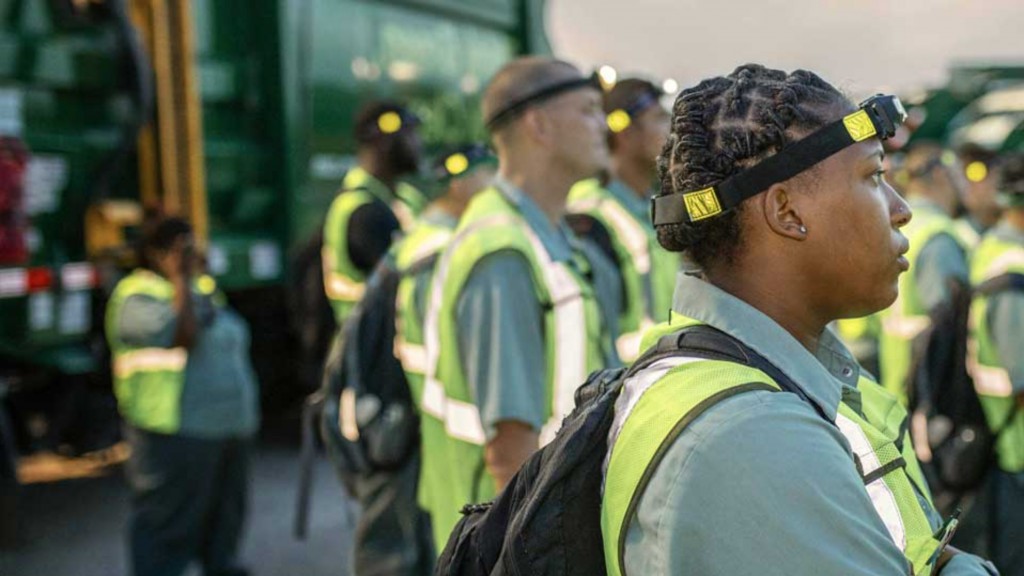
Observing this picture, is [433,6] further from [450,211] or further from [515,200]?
[515,200]

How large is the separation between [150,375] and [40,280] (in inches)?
35.1

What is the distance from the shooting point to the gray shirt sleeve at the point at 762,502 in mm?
1186

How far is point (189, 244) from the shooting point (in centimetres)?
468

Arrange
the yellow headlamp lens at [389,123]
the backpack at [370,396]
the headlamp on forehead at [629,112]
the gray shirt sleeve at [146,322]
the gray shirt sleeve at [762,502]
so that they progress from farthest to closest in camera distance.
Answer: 1. the yellow headlamp lens at [389,123]
2. the gray shirt sleeve at [146,322]
3. the headlamp on forehead at [629,112]
4. the backpack at [370,396]
5. the gray shirt sleeve at [762,502]

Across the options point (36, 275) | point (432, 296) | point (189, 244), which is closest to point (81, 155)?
point (36, 275)

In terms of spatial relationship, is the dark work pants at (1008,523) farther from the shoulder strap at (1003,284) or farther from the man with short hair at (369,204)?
the man with short hair at (369,204)

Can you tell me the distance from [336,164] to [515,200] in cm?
401

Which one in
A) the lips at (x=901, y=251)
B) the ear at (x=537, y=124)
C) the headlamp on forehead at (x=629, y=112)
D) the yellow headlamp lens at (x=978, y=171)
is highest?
the headlamp on forehead at (x=629, y=112)

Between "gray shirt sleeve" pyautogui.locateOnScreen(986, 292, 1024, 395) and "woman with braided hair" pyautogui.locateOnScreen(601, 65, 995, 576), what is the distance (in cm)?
233

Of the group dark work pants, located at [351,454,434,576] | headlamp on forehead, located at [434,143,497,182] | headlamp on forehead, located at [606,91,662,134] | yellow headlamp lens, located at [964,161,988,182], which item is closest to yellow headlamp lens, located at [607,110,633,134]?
headlamp on forehead, located at [606,91,662,134]

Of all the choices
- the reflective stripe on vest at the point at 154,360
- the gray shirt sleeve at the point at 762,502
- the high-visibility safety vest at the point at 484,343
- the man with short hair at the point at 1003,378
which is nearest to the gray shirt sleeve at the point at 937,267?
the man with short hair at the point at 1003,378

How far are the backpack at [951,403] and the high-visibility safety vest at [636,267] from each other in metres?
0.94

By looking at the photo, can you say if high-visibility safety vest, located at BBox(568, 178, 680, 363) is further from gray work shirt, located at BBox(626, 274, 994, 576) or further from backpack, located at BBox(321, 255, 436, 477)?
gray work shirt, located at BBox(626, 274, 994, 576)

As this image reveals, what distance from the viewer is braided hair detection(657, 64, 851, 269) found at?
1.41m
